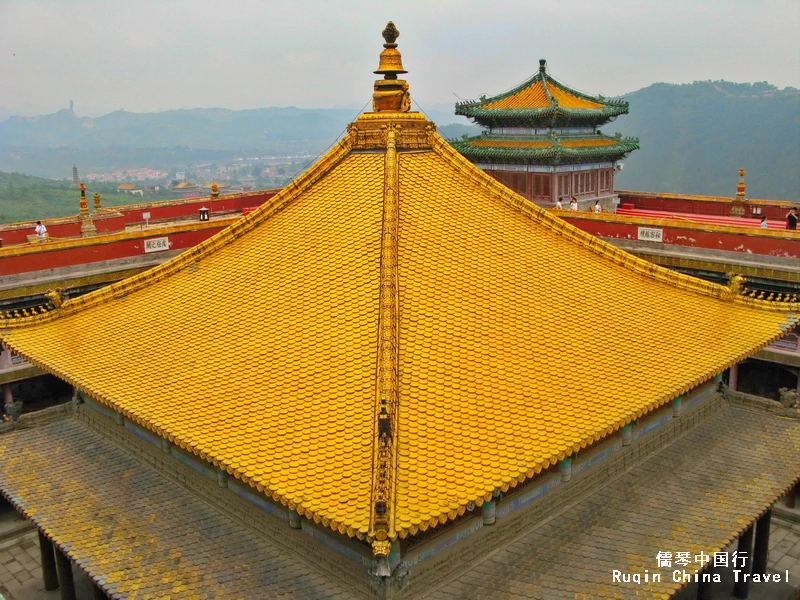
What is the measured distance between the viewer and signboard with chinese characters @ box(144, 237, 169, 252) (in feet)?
63.8

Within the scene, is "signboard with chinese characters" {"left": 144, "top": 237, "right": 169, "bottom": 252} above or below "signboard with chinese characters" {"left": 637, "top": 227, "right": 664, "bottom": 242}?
below

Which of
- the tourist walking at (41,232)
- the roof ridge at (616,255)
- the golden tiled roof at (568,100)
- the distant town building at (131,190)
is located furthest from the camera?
the distant town building at (131,190)

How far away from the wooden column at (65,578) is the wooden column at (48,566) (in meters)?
0.73

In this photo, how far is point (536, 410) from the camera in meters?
9.09

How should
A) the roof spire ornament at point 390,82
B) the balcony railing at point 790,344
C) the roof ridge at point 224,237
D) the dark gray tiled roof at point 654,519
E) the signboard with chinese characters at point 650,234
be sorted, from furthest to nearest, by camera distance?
the signboard with chinese characters at point 650,234 → the balcony railing at point 790,344 → the roof spire ornament at point 390,82 → the roof ridge at point 224,237 → the dark gray tiled roof at point 654,519

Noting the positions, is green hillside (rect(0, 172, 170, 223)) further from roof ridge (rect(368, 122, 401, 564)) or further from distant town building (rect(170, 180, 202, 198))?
roof ridge (rect(368, 122, 401, 564))

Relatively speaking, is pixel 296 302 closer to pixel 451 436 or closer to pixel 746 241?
pixel 451 436

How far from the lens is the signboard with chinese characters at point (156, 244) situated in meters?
19.4

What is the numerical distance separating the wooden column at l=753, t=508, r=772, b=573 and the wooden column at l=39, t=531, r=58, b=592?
12.5 m

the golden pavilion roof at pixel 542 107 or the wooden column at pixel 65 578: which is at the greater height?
the golden pavilion roof at pixel 542 107

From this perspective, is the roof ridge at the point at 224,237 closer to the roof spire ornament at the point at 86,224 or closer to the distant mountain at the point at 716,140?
the roof spire ornament at the point at 86,224

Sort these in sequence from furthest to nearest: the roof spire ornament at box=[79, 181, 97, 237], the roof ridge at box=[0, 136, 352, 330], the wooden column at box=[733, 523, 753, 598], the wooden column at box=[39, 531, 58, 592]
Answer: the roof spire ornament at box=[79, 181, 97, 237] < the roof ridge at box=[0, 136, 352, 330] < the wooden column at box=[39, 531, 58, 592] < the wooden column at box=[733, 523, 753, 598]

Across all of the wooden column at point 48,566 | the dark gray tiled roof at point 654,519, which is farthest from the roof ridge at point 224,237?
the dark gray tiled roof at point 654,519

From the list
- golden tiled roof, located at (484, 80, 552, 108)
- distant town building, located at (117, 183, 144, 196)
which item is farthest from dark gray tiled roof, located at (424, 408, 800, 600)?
distant town building, located at (117, 183, 144, 196)
